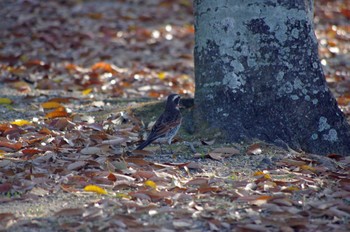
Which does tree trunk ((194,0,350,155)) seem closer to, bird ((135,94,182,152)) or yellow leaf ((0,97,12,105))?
bird ((135,94,182,152))

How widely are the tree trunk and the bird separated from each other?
38 centimetres

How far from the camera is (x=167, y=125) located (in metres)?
6.91

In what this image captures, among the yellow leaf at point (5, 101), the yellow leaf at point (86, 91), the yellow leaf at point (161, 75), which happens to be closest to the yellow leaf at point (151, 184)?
the yellow leaf at point (5, 101)

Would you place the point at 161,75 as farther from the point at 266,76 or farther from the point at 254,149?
the point at 254,149

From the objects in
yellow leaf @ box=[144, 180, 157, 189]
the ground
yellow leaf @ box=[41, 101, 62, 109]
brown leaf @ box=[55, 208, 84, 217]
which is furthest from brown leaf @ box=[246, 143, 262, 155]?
yellow leaf @ box=[41, 101, 62, 109]

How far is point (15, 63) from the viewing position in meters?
11.6

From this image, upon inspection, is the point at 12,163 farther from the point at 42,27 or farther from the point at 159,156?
the point at 42,27

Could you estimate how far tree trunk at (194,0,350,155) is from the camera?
7.07 m

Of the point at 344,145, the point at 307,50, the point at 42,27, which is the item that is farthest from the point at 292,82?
the point at 42,27

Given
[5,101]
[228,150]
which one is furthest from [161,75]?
[228,150]

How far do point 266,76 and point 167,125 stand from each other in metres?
1.16

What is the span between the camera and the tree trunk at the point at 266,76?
7.07 m

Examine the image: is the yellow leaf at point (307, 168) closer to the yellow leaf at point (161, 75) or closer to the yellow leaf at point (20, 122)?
the yellow leaf at point (20, 122)

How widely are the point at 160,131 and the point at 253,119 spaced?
0.99 m
